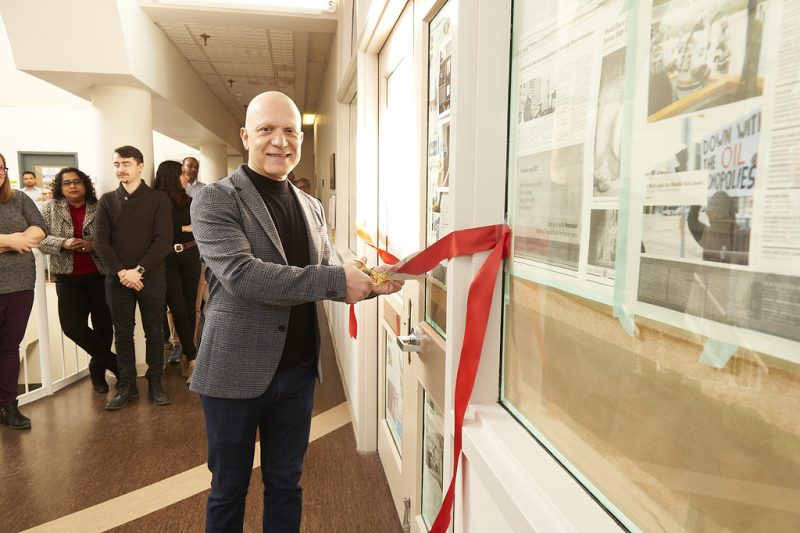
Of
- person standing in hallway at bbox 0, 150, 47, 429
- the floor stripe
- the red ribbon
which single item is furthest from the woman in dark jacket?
the red ribbon

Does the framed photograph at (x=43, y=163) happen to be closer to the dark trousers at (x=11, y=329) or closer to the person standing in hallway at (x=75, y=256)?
the person standing in hallway at (x=75, y=256)

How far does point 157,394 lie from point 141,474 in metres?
1.03

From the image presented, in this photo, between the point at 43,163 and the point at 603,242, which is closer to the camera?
the point at 603,242

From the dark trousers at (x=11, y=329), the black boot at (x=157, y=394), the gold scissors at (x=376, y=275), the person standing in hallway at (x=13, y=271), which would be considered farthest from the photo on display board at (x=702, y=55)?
the black boot at (x=157, y=394)

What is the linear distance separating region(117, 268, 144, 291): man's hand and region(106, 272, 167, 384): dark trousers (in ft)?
0.35

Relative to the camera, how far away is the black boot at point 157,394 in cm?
362

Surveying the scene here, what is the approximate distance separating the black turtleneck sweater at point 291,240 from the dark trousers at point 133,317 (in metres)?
2.25

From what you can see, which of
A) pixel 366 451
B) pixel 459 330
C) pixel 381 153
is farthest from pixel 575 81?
pixel 366 451

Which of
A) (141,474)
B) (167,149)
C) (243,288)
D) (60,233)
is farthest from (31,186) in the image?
(243,288)

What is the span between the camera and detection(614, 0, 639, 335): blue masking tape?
2.08 ft

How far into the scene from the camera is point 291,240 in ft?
5.64

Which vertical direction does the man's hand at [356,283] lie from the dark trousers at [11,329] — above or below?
above

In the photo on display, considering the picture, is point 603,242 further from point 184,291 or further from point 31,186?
point 31,186

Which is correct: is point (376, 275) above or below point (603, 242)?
below
